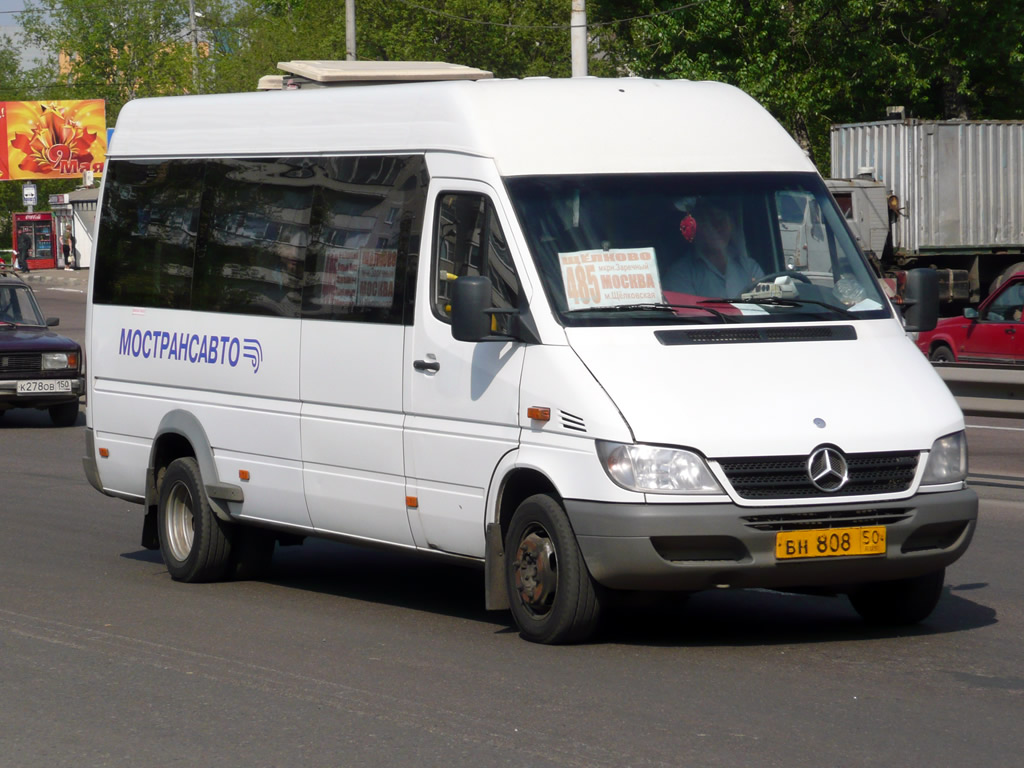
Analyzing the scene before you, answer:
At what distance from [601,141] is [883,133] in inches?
1014

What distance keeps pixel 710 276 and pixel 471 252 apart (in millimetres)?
1082

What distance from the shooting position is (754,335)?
25.3ft

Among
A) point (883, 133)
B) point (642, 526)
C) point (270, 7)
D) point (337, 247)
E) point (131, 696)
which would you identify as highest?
point (270, 7)

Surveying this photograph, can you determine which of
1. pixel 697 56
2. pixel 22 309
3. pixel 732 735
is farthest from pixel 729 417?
pixel 697 56

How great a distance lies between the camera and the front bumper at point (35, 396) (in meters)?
21.2

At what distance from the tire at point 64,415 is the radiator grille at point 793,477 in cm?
1607

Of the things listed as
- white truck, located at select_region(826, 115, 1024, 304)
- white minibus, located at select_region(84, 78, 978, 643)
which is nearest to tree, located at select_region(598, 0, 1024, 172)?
white truck, located at select_region(826, 115, 1024, 304)

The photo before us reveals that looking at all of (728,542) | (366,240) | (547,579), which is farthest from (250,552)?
(728,542)

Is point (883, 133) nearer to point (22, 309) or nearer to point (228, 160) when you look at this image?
point (22, 309)

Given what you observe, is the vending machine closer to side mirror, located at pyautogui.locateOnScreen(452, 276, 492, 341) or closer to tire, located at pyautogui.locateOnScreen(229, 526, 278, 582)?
tire, located at pyautogui.locateOnScreen(229, 526, 278, 582)

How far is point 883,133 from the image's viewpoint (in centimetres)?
3297

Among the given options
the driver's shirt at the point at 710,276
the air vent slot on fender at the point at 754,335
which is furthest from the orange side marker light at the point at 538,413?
the driver's shirt at the point at 710,276

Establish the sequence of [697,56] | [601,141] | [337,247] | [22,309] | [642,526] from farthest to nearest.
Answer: [697,56] → [22,309] → [337,247] → [601,141] → [642,526]

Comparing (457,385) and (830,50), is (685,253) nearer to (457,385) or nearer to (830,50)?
(457,385)
